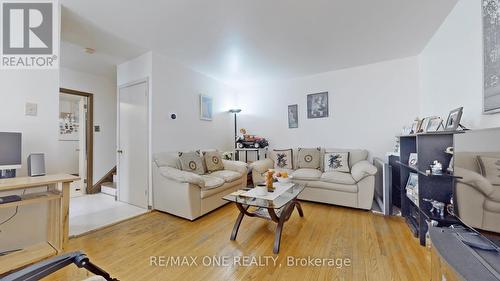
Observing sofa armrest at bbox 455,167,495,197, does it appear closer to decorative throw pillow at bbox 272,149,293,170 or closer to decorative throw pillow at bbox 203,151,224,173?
decorative throw pillow at bbox 272,149,293,170

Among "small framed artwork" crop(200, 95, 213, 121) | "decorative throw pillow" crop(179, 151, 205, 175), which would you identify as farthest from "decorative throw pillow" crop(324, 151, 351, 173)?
"small framed artwork" crop(200, 95, 213, 121)

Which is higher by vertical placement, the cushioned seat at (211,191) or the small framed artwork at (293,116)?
the small framed artwork at (293,116)

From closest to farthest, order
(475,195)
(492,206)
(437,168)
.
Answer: (492,206)
(475,195)
(437,168)

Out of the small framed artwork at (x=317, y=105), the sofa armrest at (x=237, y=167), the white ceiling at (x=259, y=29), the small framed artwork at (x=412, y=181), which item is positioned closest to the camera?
the white ceiling at (x=259, y=29)

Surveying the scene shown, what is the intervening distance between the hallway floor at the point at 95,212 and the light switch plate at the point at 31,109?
1.32 m

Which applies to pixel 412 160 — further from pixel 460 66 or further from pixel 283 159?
pixel 283 159

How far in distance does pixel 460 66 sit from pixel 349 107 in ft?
5.95

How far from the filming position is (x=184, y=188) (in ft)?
8.14

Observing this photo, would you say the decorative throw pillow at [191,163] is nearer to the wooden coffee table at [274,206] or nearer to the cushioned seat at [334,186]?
the wooden coffee table at [274,206]

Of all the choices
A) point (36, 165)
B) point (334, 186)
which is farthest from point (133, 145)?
point (334, 186)

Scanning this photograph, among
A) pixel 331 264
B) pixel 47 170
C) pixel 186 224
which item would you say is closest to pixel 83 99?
pixel 47 170

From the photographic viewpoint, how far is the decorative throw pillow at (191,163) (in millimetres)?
2984

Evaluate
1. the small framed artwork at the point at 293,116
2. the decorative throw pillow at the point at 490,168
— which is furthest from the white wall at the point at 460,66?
the small framed artwork at the point at 293,116

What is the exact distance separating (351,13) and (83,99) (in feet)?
15.6
